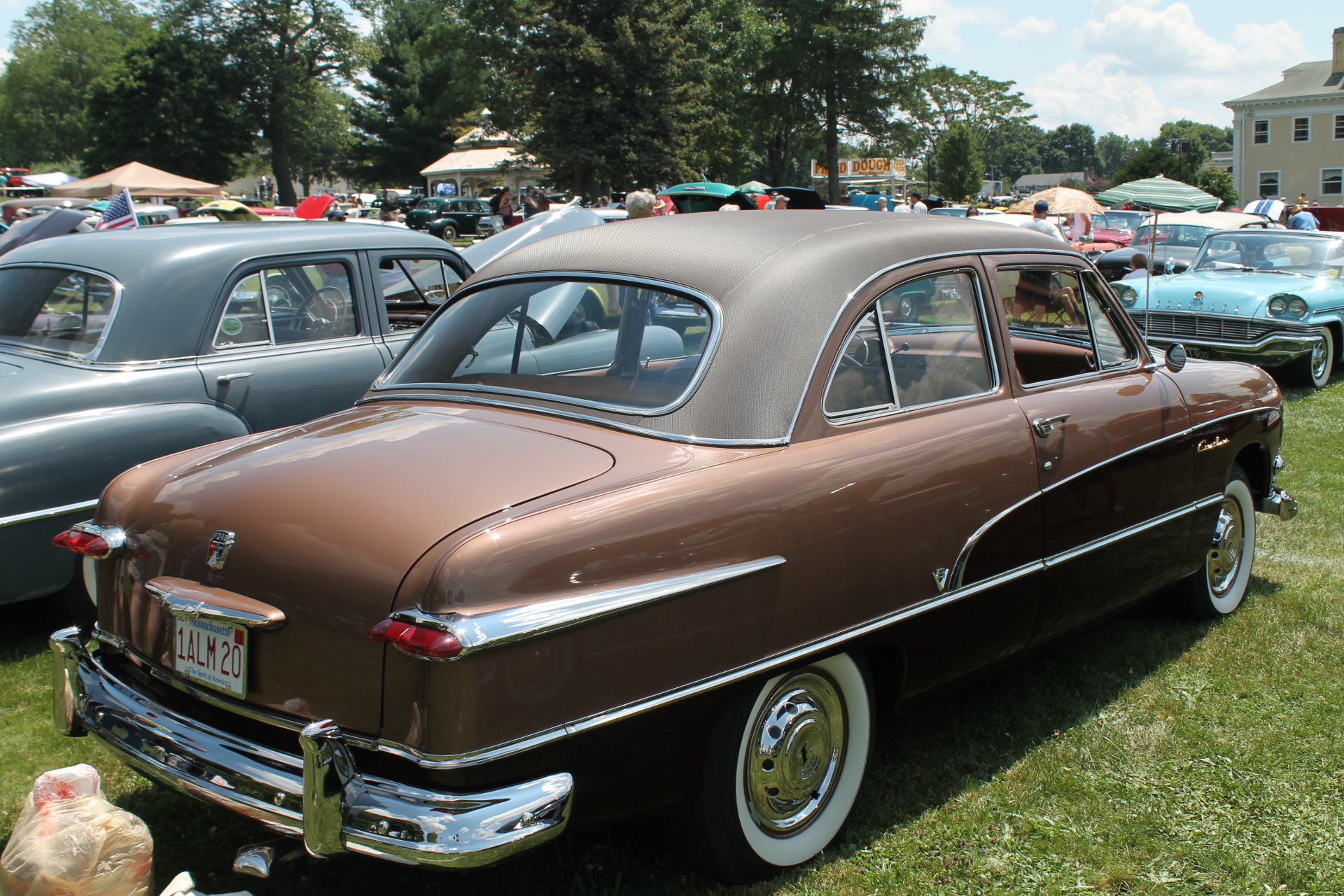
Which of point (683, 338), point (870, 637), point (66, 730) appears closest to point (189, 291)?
point (66, 730)

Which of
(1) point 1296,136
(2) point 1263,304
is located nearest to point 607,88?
(2) point 1263,304

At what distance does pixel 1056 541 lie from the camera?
342 centimetres

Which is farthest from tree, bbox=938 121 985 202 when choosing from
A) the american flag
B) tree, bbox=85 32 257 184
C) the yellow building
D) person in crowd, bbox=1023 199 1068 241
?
the american flag

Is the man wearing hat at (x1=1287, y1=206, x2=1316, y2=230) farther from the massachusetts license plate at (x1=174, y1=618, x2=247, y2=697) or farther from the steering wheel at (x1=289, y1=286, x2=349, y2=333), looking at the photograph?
the massachusetts license plate at (x1=174, y1=618, x2=247, y2=697)

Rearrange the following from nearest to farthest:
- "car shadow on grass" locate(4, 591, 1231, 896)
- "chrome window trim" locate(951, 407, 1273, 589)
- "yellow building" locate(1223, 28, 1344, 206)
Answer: "car shadow on grass" locate(4, 591, 1231, 896), "chrome window trim" locate(951, 407, 1273, 589), "yellow building" locate(1223, 28, 1344, 206)

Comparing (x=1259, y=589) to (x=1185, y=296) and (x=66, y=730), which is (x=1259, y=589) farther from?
(x=1185, y=296)

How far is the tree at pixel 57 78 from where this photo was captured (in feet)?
262

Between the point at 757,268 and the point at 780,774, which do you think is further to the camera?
the point at 757,268

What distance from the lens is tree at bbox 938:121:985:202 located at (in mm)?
63375

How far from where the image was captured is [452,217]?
4175cm

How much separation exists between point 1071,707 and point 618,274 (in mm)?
2243

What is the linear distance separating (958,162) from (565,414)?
65.6m

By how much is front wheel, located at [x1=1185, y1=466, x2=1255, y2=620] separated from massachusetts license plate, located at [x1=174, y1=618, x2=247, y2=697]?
368 centimetres

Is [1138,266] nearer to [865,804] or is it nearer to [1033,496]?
[1033,496]
